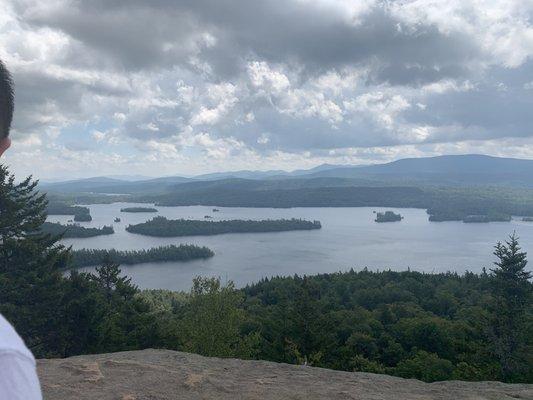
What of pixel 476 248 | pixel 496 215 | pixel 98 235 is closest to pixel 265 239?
pixel 98 235

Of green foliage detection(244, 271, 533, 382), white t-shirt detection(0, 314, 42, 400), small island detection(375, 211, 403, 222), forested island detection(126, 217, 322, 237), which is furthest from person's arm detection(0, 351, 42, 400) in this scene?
small island detection(375, 211, 403, 222)

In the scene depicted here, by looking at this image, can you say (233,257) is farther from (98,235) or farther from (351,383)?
(351,383)

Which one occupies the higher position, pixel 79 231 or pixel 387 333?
pixel 79 231

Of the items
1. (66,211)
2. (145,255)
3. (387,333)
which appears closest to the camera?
(387,333)

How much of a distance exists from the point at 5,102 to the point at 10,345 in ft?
2.26

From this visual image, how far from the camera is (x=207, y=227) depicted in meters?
142

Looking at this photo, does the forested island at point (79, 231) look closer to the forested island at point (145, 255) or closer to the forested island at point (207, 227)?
the forested island at point (207, 227)

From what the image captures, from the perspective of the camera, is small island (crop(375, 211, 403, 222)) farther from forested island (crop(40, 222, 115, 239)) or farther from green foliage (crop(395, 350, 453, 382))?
green foliage (crop(395, 350, 453, 382))

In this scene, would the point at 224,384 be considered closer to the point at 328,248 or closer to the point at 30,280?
the point at 30,280

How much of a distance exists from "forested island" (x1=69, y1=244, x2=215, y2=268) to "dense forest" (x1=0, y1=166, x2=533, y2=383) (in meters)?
59.9

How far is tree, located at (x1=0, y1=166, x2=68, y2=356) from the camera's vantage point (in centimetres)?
1855

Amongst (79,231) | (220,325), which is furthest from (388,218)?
(220,325)

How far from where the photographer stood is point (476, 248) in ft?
336

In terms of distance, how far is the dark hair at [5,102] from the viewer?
1242 mm
